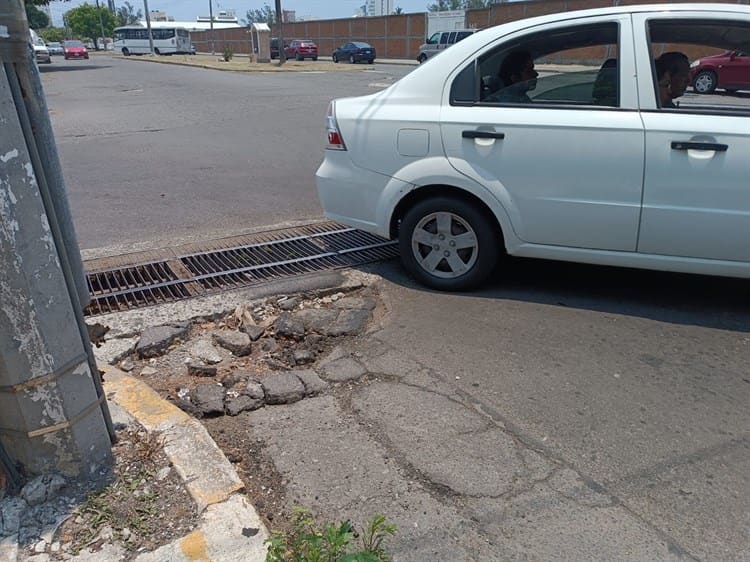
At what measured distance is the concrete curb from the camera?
217cm

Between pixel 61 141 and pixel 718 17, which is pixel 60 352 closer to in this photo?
pixel 718 17

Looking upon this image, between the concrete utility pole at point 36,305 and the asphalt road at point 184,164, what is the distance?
3178 millimetres

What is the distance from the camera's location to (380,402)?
324cm

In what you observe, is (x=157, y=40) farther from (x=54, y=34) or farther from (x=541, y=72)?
(x=54, y=34)

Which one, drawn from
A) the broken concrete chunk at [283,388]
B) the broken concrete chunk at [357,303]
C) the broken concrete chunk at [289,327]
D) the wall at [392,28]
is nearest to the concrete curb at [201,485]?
the broken concrete chunk at [283,388]

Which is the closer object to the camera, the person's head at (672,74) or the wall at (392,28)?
the person's head at (672,74)

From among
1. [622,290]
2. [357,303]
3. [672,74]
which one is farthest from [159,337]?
[672,74]

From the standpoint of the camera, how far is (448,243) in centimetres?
450

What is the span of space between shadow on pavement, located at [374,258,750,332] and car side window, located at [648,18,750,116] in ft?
4.30

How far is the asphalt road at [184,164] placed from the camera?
20.2 ft

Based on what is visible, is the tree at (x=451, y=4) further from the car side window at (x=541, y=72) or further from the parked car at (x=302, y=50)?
the car side window at (x=541, y=72)

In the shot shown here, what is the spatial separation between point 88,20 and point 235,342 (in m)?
113

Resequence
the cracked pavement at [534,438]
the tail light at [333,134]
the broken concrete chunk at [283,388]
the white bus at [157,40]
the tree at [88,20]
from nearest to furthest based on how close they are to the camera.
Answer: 1. the cracked pavement at [534,438]
2. the broken concrete chunk at [283,388]
3. the tail light at [333,134]
4. the white bus at [157,40]
5. the tree at [88,20]

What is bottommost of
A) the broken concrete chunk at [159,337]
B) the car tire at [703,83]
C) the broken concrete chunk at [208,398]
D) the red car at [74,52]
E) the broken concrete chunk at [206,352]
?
the broken concrete chunk at [206,352]
